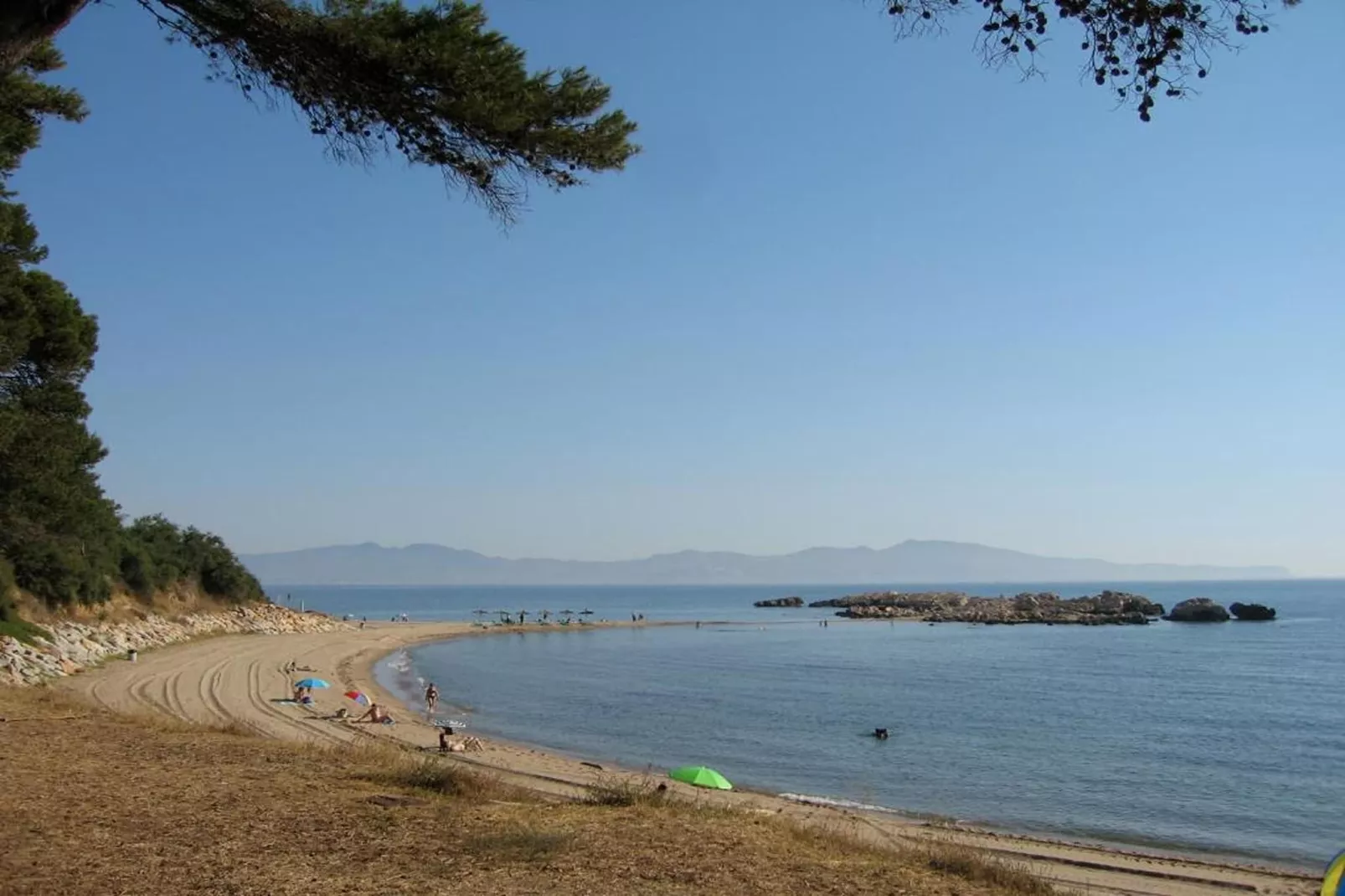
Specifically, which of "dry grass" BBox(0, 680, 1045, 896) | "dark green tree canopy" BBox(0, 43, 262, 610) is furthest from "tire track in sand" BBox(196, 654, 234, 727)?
"dry grass" BBox(0, 680, 1045, 896)

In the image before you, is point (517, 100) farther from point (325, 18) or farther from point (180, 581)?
point (180, 581)

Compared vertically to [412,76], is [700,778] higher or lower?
lower

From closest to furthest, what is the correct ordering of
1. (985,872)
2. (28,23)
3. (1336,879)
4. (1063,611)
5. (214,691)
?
(28,23)
(1336,879)
(985,872)
(214,691)
(1063,611)

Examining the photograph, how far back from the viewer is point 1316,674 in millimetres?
47250

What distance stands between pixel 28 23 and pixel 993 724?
32.4m

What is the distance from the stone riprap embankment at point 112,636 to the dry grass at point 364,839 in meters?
13.0

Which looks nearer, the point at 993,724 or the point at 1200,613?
the point at 993,724

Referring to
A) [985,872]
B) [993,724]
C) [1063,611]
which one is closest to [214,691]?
[993,724]

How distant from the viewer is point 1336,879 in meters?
6.54

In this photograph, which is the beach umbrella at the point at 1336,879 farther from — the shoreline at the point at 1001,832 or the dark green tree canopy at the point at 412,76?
the shoreline at the point at 1001,832

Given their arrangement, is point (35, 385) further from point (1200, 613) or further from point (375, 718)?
point (1200, 613)

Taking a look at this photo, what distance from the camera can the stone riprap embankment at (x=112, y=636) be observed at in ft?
77.7

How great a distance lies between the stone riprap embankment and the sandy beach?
2.70 feet

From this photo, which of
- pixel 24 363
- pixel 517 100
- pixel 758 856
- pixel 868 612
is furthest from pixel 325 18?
pixel 868 612
